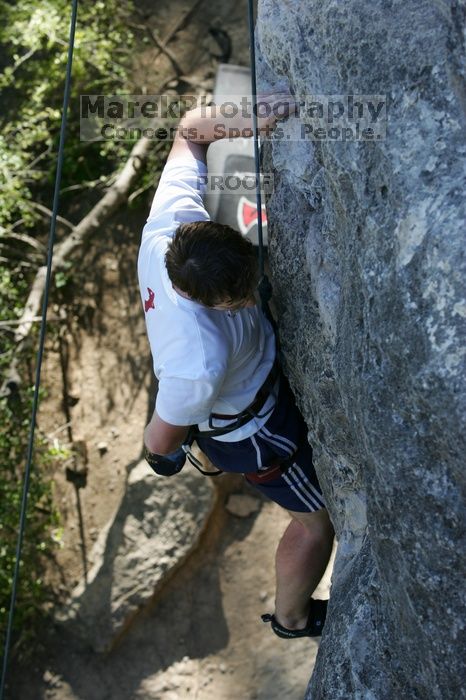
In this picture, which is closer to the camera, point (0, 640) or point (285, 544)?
point (285, 544)

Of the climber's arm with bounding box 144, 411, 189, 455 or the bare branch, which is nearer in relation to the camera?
the climber's arm with bounding box 144, 411, 189, 455

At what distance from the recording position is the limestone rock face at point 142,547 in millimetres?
4848

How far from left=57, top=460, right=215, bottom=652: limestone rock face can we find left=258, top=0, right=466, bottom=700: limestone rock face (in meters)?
2.54

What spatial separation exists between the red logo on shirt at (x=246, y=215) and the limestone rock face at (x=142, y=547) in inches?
57.4

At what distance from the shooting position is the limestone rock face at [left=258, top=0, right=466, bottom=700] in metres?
1.74

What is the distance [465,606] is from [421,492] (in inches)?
10.2

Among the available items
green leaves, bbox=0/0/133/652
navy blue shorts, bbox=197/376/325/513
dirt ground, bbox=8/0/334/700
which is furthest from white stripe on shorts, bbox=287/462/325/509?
green leaves, bbox=0/0/133/652

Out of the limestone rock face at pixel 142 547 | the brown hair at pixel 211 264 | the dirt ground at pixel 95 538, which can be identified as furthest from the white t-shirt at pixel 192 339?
the dirt ground at pixel 95 538

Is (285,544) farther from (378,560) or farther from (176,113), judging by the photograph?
(176,113)

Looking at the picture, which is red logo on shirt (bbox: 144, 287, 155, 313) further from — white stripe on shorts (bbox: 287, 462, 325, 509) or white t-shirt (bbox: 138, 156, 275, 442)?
white stripe on shorts (bbox: 287, 462, 325, 509)

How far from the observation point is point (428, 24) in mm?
1820

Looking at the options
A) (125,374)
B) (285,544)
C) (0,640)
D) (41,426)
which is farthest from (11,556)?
(285,544)

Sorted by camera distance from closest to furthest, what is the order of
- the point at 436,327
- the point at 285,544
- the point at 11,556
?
the point at 436,327
the point at 285,544
the point at 11,556

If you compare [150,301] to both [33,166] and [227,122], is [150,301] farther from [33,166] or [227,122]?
[33,166]
